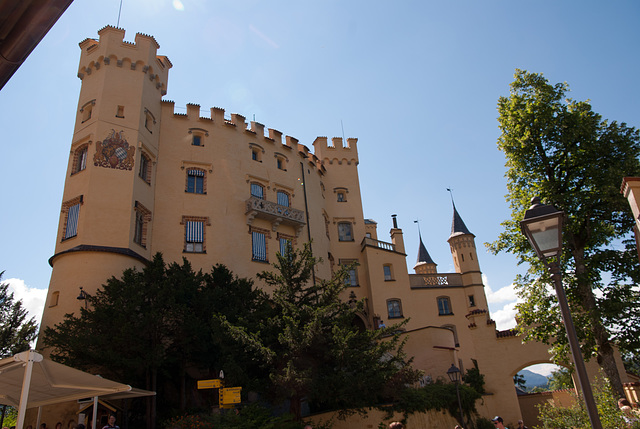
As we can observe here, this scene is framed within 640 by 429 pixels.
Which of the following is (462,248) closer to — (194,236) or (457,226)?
(457,226)

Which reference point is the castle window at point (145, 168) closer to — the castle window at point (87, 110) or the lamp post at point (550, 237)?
the castle window at point (87, 110)

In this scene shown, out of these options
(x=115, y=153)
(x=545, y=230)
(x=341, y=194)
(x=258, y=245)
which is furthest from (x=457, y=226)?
(x=545, y=230)

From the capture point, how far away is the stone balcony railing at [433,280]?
3673 centimetres

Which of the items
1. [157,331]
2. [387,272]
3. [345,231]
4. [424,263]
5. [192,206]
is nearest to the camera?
[157,331]

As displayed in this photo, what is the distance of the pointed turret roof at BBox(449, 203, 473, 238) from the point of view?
43.9m

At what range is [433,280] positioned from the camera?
1470 inches

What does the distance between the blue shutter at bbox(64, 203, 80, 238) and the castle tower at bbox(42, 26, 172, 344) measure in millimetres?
52

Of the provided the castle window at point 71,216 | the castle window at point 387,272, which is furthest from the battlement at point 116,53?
the castle window at point 387,272

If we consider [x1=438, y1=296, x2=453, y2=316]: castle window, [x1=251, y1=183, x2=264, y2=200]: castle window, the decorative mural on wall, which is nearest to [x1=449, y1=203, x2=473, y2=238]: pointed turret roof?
[x1=438, y1=296, x2=453, y2=316]: castle window

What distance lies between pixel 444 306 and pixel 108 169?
26.8m

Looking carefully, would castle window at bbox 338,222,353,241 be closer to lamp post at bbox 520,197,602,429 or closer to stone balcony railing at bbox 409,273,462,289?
stone balcony railing at bbox 409,273,462,289

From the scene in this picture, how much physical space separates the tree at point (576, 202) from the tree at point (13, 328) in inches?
1099

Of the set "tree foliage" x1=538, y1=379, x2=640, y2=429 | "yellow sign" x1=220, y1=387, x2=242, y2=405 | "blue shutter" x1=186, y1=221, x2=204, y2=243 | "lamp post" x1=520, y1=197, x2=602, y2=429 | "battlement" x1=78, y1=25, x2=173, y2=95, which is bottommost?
"tree foliage" x1=538, y1=379, x2=640, y2=429

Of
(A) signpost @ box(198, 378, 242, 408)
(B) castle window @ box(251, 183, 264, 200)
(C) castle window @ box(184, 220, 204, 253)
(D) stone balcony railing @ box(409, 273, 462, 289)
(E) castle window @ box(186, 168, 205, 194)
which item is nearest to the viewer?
(A) signpost @ box(198, 378, 242, 408)
